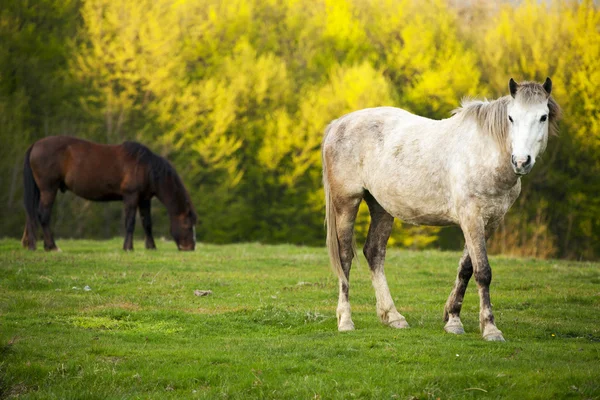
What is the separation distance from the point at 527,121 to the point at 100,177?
12.5 metres

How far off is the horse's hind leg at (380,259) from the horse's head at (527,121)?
206 cm

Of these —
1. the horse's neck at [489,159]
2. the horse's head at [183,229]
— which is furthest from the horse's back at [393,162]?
the horse's head at [183,229]

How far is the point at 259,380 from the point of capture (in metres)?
6.07

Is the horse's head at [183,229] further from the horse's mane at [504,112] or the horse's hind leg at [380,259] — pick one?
the horse's mane at [504,112]

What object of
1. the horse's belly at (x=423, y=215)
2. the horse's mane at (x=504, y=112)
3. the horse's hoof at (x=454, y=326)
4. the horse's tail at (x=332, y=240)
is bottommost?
the horse's hoof at (x=454, y=326)

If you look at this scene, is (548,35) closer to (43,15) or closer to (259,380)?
(43,15)

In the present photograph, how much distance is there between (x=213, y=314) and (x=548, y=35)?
93.7 ft

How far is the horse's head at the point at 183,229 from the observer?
18141 mm

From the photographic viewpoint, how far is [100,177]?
17.5 metres

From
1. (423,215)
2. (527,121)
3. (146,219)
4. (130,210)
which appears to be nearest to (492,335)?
(423,215)

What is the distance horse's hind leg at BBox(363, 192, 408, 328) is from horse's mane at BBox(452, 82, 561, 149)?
1743mm

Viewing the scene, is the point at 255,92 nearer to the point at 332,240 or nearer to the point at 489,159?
the point at 332,240

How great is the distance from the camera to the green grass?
6.01 meters

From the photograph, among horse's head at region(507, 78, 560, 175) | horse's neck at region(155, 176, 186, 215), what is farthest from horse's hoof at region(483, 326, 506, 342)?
horse's neck at region(155, 176, 186, 215)
